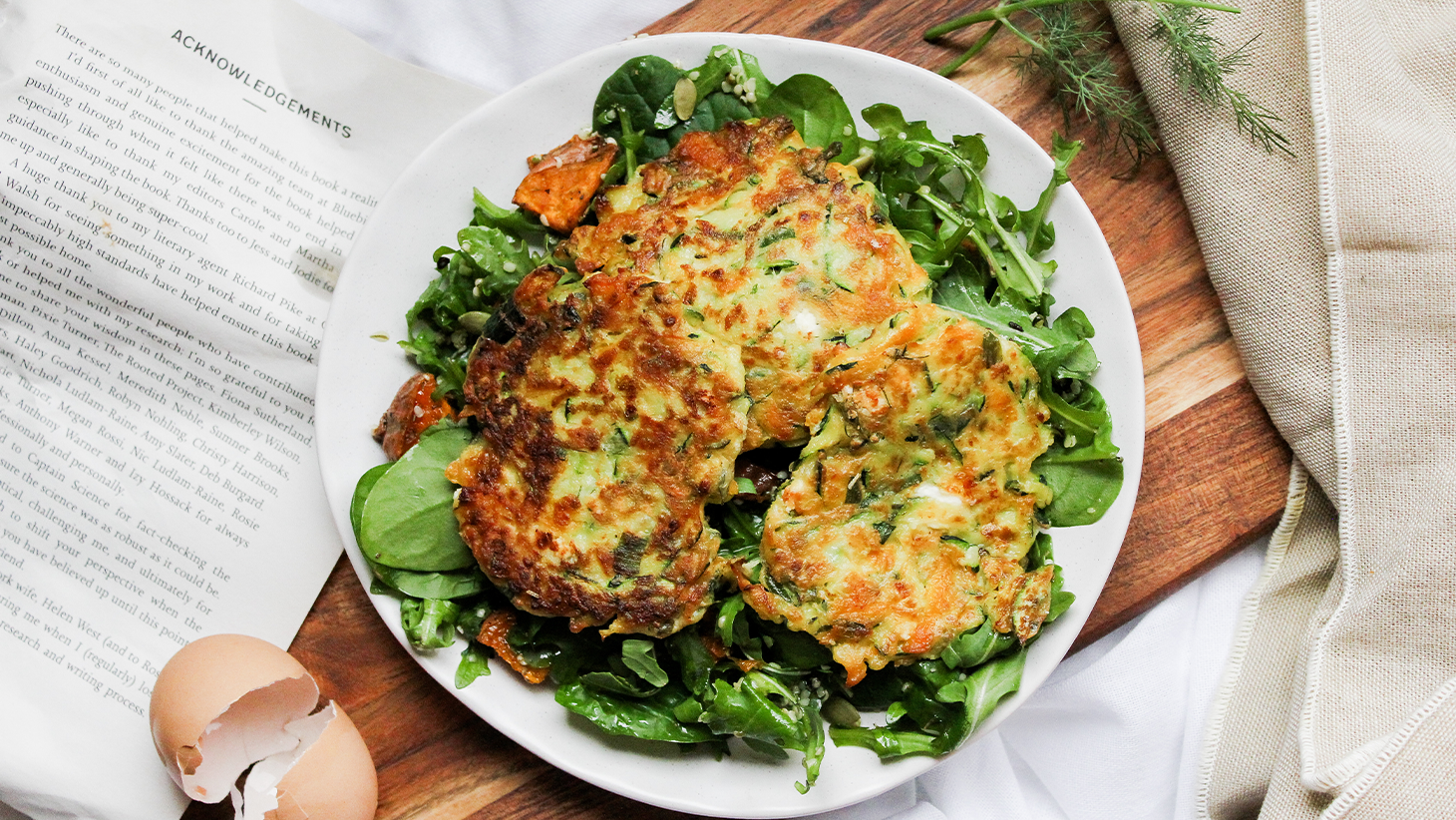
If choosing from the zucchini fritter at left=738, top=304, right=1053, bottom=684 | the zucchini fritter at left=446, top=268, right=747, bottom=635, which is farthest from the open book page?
the zucchini fritter at left=738, top=304, right=1053, bottom=684

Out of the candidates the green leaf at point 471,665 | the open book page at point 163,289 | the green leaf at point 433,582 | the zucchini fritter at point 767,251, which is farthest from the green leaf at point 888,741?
the open book page at point 163,289

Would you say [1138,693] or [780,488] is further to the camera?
[1138,693]

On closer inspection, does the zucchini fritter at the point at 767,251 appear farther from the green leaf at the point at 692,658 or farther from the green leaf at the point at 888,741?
the green leaf at the point at 888,741

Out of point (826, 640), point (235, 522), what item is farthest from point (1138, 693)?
point (235, 522)

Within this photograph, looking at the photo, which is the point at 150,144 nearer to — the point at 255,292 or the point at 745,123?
the point at 255,292

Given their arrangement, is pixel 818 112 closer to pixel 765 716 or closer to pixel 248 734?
pixel 765 716

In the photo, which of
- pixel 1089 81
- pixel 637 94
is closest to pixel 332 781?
pixel 637 94

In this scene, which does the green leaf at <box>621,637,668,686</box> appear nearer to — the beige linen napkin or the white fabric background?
the white fabric background
